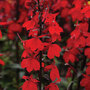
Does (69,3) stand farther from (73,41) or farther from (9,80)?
(9,80)

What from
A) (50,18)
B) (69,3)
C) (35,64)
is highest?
(69,3)

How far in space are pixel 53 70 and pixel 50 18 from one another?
334mm

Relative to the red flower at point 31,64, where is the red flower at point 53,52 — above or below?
above

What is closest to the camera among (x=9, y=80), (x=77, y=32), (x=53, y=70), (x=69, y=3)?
(x=53, y=70)

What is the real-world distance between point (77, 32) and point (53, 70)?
1.26 feet

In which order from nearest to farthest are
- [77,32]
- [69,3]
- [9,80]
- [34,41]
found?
[34,41] → [77,32] → [9,80] → [69,3]

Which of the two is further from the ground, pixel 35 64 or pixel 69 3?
pixel 69 3

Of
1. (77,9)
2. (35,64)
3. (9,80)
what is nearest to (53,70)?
(35,64)

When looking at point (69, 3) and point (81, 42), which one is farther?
point (69, 3)

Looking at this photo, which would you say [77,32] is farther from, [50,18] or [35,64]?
[35,64]

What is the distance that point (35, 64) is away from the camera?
954mm

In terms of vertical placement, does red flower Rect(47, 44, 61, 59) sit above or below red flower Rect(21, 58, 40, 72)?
above

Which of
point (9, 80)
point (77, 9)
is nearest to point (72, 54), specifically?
point (77, 9)

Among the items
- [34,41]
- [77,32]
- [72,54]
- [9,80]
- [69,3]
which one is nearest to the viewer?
[34,41]
